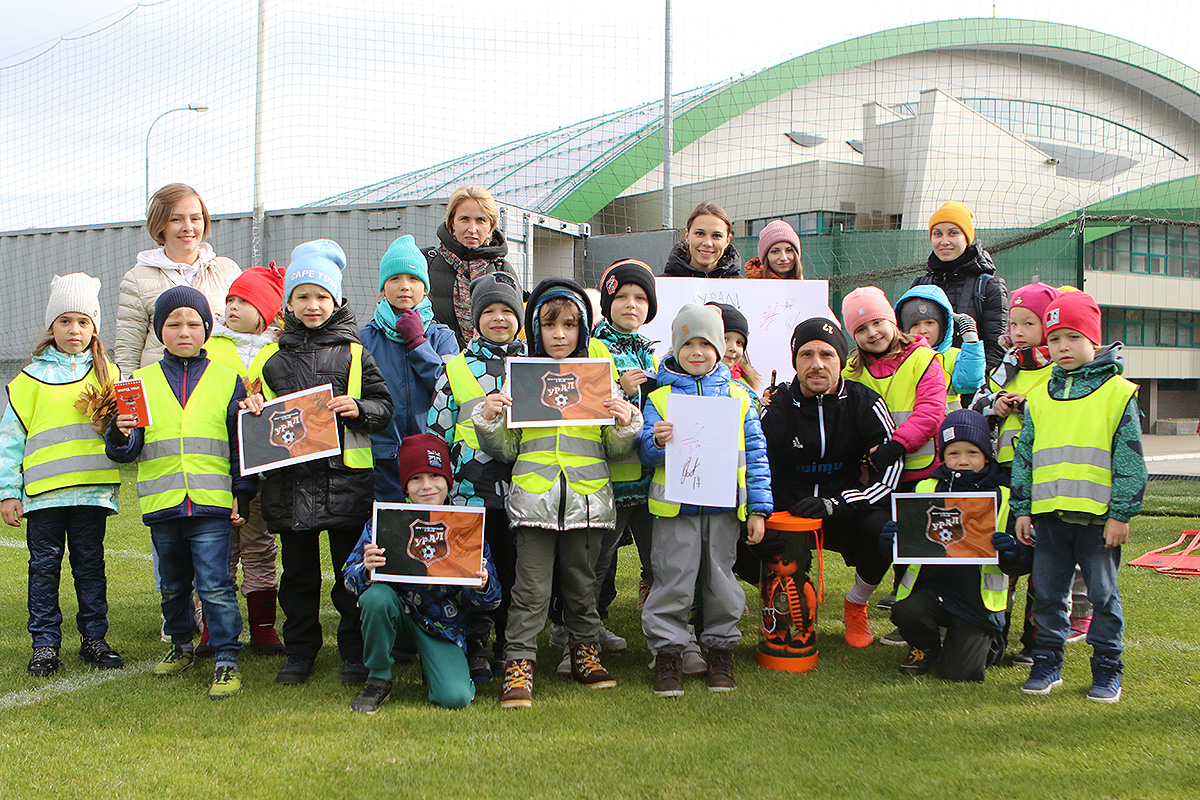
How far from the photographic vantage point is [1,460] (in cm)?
404

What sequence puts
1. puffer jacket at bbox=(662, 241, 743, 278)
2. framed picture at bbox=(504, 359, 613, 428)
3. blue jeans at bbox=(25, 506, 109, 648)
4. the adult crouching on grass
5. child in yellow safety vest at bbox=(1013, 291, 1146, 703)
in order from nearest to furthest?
child in yellow safety vest at bbox=(1013, 291, 1146, 703)
framed picture at bbox=(504, 359, 613, 428)
blue jeans at bbox=(25, 506, 109, 648)
the adult crouching on grass
puffer jacket at bbox=(662, 241, 743, 278)

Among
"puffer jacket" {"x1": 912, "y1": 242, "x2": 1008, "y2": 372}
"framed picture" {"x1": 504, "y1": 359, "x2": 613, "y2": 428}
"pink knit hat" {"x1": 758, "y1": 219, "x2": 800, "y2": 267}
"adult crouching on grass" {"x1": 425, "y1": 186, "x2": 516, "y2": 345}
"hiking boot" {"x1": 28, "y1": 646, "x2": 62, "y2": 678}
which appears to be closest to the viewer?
"framed picture" {"x1": 504, "y1": 359, "x2": 613, "y2": 428}

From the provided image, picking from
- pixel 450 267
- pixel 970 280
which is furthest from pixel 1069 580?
pixel 450 267

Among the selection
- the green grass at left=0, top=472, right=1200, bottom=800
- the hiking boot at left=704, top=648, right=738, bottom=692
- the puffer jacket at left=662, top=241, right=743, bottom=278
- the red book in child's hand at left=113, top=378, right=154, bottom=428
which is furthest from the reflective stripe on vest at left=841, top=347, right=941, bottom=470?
the red book in child's hand at left=113, top=378, right=154, bottom=428

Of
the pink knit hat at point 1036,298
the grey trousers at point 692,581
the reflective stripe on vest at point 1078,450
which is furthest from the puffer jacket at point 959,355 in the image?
the grey trousers at point 692,581

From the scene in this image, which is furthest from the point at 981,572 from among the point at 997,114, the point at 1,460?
the point at 997,114

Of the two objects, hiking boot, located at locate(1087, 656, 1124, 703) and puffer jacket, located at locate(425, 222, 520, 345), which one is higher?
puffer jacket, located at locate(425, 222, 520, 345)

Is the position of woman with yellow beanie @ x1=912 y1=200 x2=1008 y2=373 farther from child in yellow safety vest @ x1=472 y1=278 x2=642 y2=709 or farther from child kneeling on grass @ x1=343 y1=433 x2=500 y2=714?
child kneeling on grass @ x1=343 y1=433 x2=500 y2=714

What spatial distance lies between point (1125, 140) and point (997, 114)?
661 centimetres

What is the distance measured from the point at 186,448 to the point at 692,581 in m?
2.25

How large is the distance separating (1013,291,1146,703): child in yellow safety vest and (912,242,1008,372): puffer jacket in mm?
1265

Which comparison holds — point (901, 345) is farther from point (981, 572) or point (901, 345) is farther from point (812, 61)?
point (812, 61)

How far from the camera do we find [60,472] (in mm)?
4043

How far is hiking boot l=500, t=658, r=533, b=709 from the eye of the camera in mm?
3557
